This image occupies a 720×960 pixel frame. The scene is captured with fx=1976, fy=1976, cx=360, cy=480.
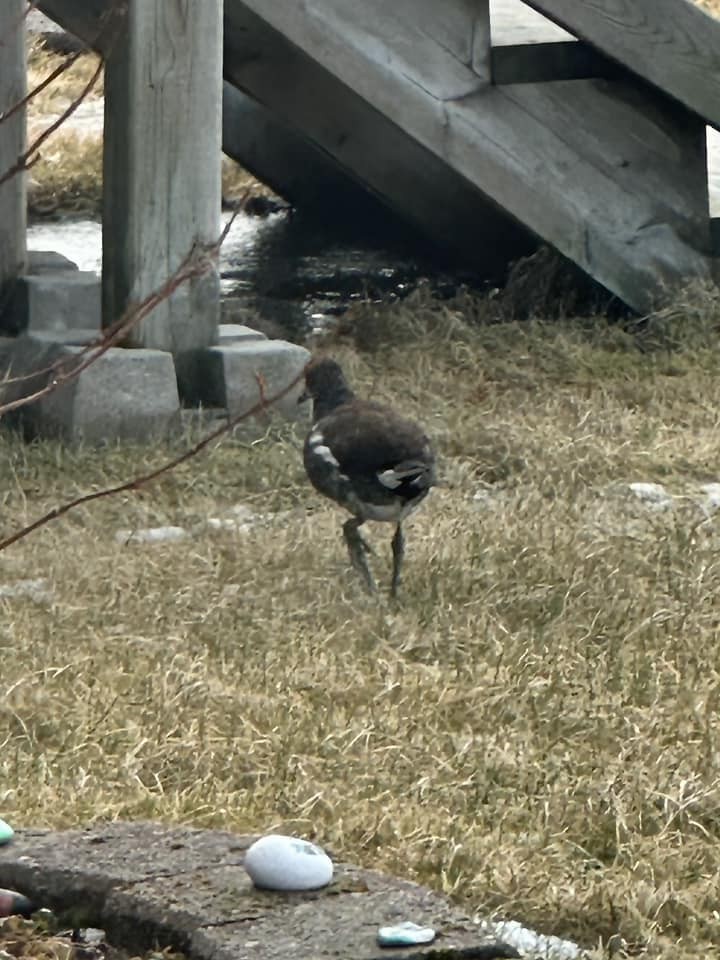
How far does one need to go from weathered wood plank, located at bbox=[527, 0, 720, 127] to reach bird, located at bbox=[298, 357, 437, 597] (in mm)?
3213

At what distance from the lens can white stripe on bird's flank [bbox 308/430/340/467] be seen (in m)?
5.64

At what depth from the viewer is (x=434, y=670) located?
4918mm

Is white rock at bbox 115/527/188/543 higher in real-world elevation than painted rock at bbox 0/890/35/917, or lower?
lower

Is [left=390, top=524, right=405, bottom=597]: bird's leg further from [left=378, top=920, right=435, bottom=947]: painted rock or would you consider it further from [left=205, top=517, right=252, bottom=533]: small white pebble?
[left=378, top=920, right=435, bottom=947]: painted rock

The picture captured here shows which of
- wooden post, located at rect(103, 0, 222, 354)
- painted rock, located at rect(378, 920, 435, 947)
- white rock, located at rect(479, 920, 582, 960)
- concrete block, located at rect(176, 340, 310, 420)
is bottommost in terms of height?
concrete block, located at rect(176, 340, 310, 420)

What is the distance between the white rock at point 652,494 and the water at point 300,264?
2.84 meters

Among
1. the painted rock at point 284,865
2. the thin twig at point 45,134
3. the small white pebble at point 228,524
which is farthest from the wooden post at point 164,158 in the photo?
the thin twig at point 45,134

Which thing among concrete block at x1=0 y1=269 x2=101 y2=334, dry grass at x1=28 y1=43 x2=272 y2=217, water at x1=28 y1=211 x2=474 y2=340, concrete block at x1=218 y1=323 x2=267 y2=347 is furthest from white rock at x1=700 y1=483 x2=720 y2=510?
dry grass at x1=28 y1=43 x2=272 y2=217

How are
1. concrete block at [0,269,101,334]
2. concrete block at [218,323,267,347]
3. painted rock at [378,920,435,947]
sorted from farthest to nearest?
concrete block at [0,269,101,334] < concrete block at [218,323,267,347] < painted rock at [378,920,435,947]

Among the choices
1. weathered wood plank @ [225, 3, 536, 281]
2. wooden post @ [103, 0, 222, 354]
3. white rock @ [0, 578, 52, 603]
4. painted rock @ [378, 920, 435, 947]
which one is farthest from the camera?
weathered wood plank @ [225, 3, 536, 281]

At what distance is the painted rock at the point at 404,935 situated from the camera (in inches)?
121

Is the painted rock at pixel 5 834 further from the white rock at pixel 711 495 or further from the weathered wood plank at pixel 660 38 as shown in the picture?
the weathered wood plank at pixel 660 38

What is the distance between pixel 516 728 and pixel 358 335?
4574 millimetres

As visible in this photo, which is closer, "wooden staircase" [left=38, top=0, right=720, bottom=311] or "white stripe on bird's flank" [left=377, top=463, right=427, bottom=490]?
"white stripe on bird's flank" [left=377, top=463, right=427, bottom=490]
